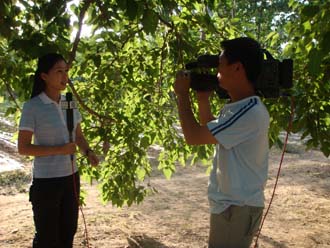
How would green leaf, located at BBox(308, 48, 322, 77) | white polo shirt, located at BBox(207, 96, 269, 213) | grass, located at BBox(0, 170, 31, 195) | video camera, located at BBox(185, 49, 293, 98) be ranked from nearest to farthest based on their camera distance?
white polo shirt, located at BBox(207, 96, 269, 213), video camera, located at BBox(185, 49, 293, 98), green leaf, located at BBox(308, 48, 322, 77), grass, located at BBox(0, 170, 31, 195)

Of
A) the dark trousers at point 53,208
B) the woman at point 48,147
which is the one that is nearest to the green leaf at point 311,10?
the woman at point 48,147

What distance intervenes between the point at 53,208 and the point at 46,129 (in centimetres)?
43

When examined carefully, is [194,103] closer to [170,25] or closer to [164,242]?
[170,25]

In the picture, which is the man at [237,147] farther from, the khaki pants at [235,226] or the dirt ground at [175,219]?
the dirt ground at [175,219]

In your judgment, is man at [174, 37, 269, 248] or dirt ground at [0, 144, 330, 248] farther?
dirt ground at [0, 144, 330, 248]

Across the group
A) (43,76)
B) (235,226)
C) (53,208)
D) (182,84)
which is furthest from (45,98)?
(235,226)

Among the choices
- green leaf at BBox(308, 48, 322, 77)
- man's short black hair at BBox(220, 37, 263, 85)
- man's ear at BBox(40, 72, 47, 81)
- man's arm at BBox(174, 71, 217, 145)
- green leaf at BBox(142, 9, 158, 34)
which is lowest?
man's arm at BBox(174, 71, 217, 145)

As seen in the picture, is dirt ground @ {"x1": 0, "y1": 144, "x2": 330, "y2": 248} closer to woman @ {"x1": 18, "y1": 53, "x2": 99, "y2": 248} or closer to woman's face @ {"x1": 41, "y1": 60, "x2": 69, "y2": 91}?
woman @ {"x1": 18, "y1": 53, "x2": 99, "y2": 248}

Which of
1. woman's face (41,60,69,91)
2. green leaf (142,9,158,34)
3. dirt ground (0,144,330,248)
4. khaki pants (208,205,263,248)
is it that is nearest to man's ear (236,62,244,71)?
khaki pants (208,205,263,248)

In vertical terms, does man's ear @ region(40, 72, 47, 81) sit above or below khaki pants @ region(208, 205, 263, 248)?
above

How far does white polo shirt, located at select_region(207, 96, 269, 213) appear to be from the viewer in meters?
1.60

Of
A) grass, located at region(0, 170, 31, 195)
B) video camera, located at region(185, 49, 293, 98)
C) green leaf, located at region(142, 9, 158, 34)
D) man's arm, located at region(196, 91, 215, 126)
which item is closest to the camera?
video camera, located at region(185, 49, 293, 98)

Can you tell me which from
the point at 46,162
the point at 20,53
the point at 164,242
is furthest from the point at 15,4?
the point at 164,242

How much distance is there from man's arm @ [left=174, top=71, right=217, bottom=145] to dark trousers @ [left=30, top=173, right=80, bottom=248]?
101 centimetres
